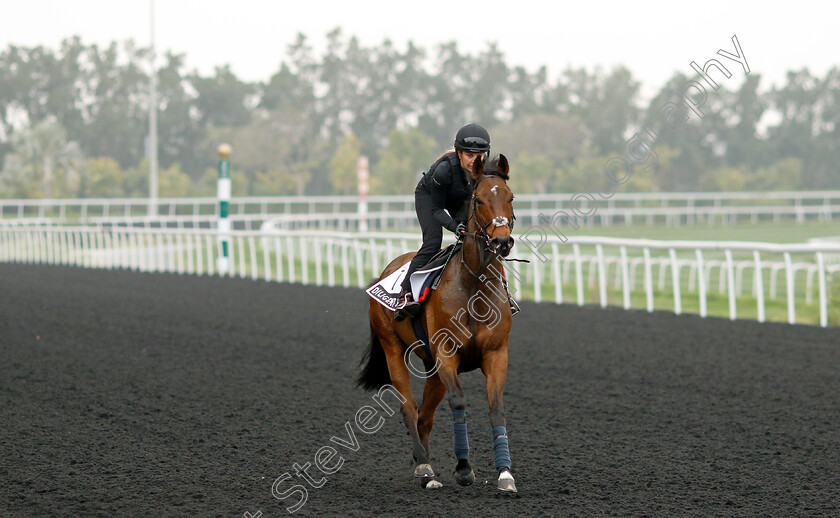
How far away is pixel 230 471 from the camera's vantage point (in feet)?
16.1

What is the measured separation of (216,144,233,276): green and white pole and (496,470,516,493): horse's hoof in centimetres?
1484

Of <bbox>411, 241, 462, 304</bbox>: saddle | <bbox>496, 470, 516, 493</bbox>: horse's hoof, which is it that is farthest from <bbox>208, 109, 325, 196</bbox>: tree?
<bbox>496, 470, 516, 493</bbox>: horse's hoof

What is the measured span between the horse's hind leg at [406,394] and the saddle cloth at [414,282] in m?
0.23

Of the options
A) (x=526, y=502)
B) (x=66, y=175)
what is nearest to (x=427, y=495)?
(x=526, y=502)

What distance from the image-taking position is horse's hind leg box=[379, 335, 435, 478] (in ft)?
15.5

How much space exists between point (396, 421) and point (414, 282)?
174 cm

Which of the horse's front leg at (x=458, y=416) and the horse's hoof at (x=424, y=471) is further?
the horse's hoof at (x=424, y=471)

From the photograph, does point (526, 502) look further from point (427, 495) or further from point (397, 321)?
point (397, 321)

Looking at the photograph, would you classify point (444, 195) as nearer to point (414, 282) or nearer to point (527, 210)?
point (414, 282)

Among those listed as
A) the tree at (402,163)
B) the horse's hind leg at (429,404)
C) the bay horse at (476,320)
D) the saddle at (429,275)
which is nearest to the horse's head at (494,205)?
the bay horse at (476,320)

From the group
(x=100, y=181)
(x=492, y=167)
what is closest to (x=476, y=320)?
(x=492, y=167)

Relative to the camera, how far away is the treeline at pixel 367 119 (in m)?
58.5

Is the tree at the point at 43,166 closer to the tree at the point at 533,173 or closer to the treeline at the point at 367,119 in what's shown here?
the treeline at the point at 367,119

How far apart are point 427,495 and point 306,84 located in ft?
225
